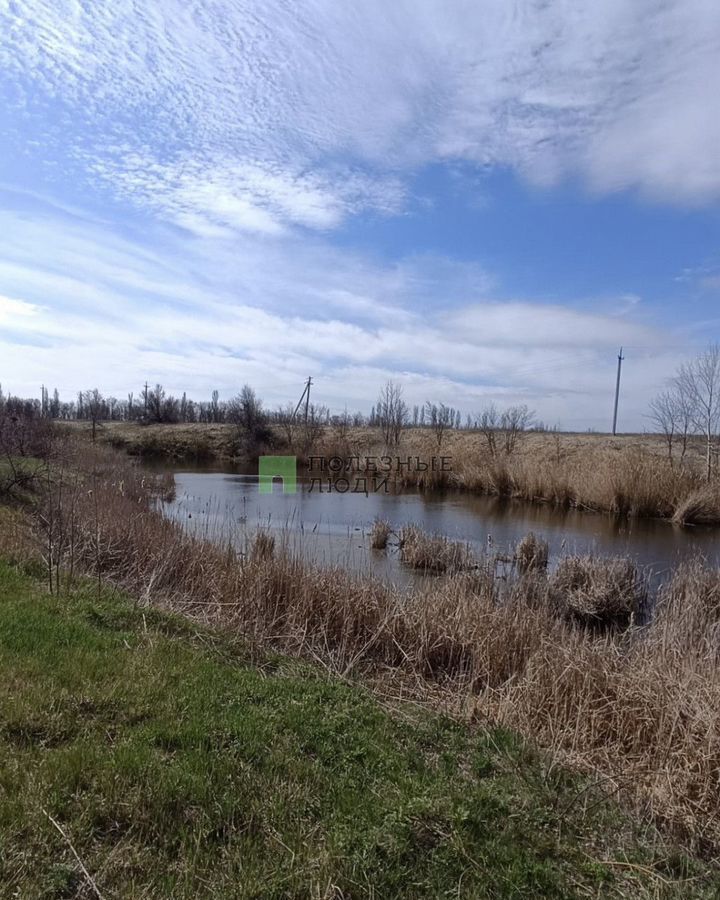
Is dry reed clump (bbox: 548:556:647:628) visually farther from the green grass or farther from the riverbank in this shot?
the riverbank

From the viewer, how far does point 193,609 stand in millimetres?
6242

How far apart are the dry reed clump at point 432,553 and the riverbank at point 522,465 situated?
9.69 metres

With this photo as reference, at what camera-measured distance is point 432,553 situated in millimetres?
10594

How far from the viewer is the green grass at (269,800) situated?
222 cm

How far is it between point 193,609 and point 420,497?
16330mm

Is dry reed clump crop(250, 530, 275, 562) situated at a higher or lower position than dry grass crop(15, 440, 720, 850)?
higher

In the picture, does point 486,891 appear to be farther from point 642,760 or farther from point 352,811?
point 642,760

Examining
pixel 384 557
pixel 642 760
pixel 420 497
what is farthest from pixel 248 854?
pixel 420 497

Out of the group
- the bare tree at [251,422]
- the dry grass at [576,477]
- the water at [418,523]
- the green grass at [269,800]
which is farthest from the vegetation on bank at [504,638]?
the bare tree at [251,422]

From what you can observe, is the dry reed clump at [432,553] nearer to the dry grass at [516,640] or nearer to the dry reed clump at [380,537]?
the dry reed clump at [380,537]

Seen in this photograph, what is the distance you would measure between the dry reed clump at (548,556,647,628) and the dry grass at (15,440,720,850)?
0.03 metres

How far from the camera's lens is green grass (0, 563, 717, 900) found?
222cm

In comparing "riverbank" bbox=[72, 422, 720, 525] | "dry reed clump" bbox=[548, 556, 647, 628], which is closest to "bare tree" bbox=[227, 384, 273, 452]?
"riverbank" bbox=[72, 422, 720, 525]

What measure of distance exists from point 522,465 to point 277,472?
42.9 feet
